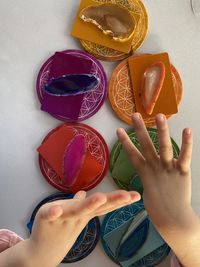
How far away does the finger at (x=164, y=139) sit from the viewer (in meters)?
0.48

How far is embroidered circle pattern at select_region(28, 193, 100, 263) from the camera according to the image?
0.64 metres

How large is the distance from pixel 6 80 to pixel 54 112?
0.34 ft

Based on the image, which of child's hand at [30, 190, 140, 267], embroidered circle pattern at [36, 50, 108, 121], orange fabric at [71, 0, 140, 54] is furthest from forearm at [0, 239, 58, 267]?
orange fabric at [71, 0, 140, 54]

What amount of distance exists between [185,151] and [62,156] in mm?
240

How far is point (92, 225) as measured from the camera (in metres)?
0.65

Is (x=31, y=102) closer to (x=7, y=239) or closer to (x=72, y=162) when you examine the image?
(x=72, y=162)

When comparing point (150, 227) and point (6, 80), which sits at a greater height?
point (6, 80)

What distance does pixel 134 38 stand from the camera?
0.66 m

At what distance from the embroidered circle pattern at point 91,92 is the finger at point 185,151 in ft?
0.70

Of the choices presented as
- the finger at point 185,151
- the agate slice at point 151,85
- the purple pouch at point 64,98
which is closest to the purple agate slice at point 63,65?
the purple pouch at point 64,98

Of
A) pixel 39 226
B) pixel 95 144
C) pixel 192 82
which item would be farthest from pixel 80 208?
pixel 192 82

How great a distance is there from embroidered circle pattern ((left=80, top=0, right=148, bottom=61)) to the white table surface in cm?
2

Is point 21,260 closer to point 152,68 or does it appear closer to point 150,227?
point 150,227

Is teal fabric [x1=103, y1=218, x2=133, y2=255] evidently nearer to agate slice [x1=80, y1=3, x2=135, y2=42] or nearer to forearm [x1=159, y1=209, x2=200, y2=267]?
forearm [x1=159, y1=209, x2=200, y2=267]
